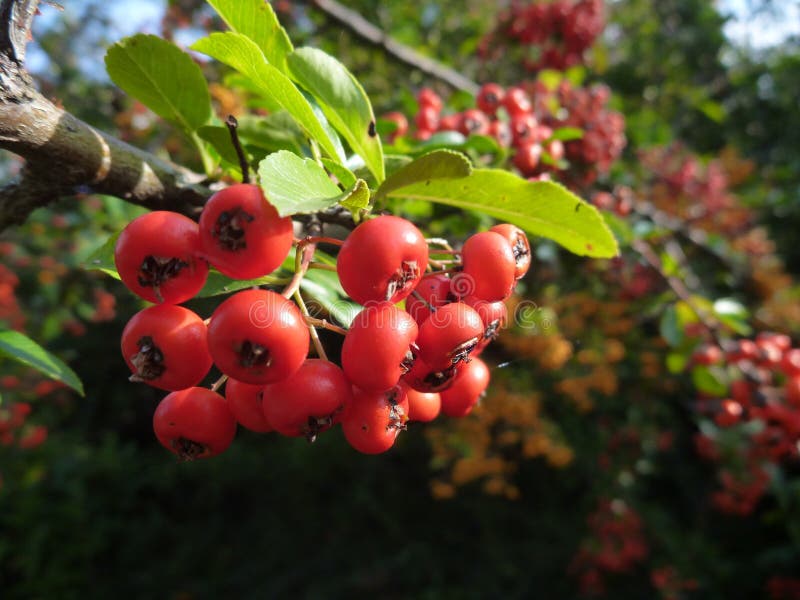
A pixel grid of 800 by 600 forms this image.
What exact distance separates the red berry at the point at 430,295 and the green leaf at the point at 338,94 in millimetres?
281

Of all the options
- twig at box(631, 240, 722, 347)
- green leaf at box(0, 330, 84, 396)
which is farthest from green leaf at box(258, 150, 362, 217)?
twig at box(631, 240, 722, 347)

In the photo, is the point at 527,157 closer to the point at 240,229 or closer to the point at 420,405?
the point at 420,405

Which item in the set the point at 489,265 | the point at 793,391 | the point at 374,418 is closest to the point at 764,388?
the point at 793,391

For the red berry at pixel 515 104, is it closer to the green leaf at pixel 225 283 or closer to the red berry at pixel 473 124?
the red berry at pixel 473 124

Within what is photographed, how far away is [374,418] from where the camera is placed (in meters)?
0.98

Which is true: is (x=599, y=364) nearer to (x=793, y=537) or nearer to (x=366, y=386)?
(x=793, y=537)

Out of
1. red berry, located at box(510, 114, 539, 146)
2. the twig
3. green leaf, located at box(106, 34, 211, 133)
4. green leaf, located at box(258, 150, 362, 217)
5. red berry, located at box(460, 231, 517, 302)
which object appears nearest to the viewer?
green leaf, located at box(258, 150, 362, 217)

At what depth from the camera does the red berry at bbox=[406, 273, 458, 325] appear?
3.48 feet

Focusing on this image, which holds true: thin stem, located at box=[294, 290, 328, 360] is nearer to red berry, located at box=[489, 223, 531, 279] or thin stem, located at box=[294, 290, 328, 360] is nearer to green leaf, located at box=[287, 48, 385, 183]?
→ green leaf, located at box=[287, 48, 385, 183]

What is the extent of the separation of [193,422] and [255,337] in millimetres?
297

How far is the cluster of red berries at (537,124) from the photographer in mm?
1965

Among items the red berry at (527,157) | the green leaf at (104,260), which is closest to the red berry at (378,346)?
the green leaf at (104,260)

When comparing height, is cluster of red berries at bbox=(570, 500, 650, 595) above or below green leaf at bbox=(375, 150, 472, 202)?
below

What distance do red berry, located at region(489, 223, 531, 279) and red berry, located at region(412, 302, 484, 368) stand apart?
0.19m
